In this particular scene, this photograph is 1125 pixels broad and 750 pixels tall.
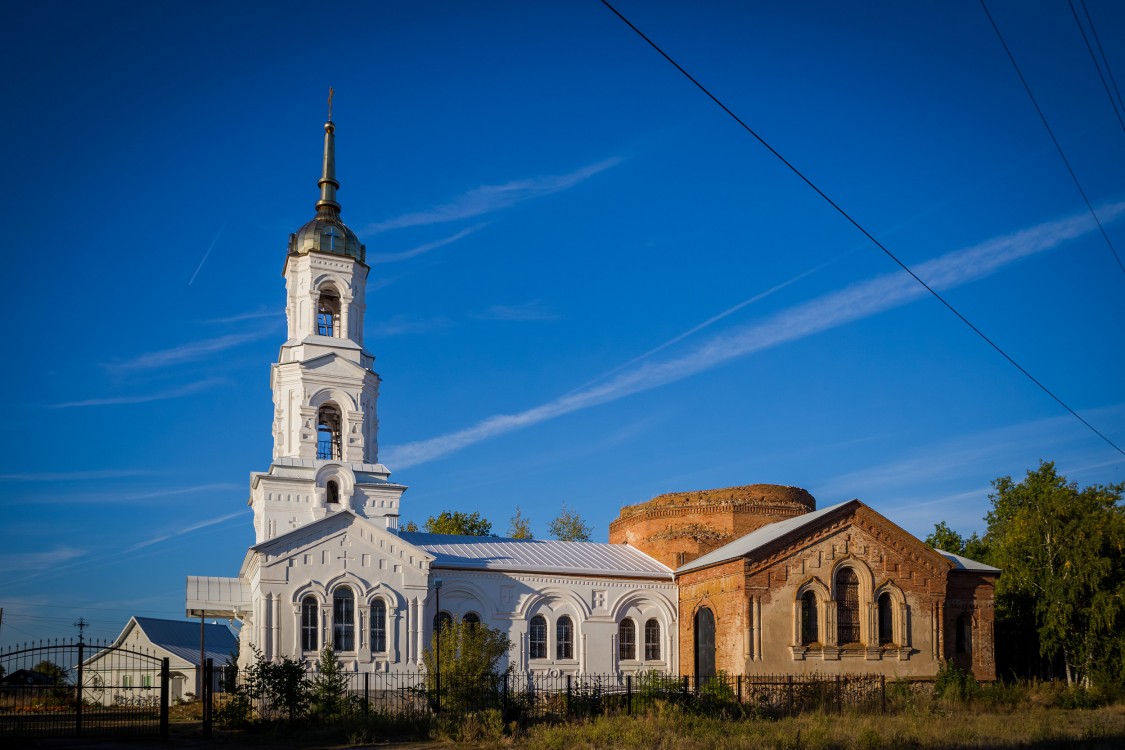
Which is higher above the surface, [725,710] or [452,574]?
[452,574]

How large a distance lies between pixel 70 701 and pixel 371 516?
11486 millimetres

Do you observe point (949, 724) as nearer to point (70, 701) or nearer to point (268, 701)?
point (268, 701)

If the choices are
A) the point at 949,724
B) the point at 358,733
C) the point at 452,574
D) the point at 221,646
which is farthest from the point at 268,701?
the point at 221,646

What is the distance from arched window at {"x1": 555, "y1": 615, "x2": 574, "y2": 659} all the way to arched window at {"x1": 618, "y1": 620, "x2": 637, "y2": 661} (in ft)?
5.92

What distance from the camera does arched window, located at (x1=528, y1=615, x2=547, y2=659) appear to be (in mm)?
34375

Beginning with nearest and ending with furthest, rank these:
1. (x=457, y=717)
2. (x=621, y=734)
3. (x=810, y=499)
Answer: (x=621, y=734) → (x=457, y=717) → (x=810, y=499)

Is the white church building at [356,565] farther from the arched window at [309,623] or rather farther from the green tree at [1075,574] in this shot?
the green tree at [1075,574]

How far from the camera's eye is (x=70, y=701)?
34.2 meters

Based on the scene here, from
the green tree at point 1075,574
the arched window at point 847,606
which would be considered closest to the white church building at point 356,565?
the arched window at point 847,606

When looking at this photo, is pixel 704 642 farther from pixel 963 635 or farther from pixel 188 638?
pixel 188 638

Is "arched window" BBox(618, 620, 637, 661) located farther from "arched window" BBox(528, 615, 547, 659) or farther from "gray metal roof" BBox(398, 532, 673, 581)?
"arched window" BBox(528, 615, 547, 659)

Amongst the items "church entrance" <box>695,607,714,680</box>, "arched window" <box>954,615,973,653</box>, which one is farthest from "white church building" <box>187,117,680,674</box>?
"arched window" <box>954,615,973,653</box>

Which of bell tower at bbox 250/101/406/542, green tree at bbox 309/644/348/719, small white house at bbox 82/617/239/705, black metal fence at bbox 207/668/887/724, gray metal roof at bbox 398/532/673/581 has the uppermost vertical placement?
bell tower at bbox 250/101/406/542

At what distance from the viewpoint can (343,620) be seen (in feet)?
101
